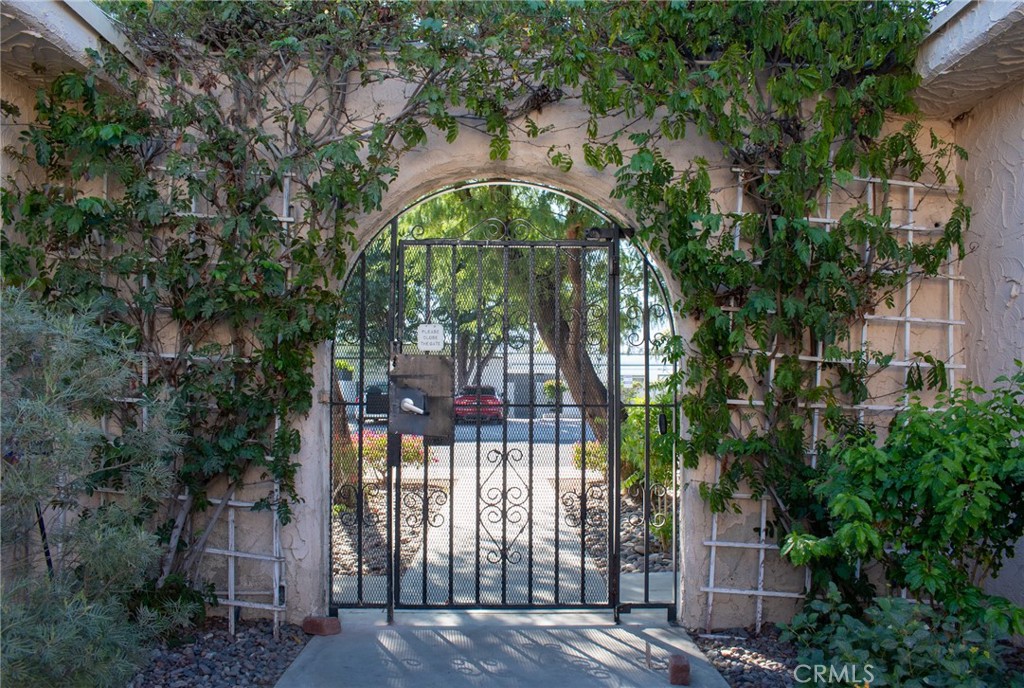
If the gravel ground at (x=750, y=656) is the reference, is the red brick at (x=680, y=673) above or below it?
above

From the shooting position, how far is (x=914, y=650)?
10.3 feet

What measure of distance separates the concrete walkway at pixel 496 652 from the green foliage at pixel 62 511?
3.09 ft

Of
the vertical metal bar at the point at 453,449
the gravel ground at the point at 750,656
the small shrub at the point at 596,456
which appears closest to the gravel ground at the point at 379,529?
the vertical metal bar at the point at 453,449

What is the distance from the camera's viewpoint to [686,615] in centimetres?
441

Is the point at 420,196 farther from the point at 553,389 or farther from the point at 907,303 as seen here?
the point at 907,303

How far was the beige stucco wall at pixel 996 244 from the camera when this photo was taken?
4.15m

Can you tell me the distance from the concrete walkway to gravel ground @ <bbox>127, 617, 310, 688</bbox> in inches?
4.4

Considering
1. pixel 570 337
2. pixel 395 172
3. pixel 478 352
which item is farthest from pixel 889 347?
pixel 395 172

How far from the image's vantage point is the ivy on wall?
4.11m

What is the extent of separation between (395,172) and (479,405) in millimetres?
1387

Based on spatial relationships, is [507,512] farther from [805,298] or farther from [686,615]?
[805,298]

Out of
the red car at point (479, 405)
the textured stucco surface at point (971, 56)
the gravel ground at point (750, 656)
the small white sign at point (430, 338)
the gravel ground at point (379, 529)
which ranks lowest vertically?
the gravel ground at point (750, 656)

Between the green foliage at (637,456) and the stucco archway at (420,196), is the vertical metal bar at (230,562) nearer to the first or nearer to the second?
the stucco archway at (420,196)

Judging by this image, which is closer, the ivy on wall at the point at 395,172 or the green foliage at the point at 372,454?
the ivy on wall at the point at 395,172
